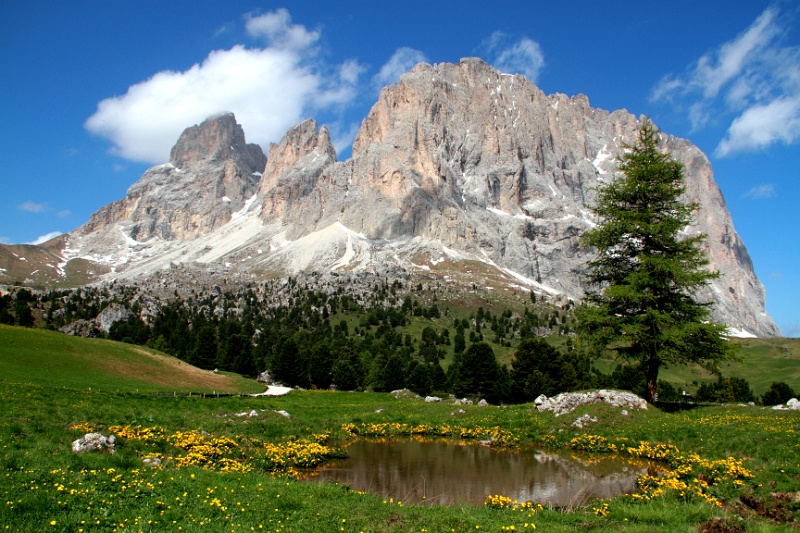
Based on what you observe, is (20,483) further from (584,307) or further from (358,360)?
(358,360)

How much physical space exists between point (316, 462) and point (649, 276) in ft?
76.7

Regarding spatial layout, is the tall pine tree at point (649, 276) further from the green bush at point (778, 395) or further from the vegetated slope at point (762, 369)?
the vegetated slope at point (762, 369)

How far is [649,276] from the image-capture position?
104 feet

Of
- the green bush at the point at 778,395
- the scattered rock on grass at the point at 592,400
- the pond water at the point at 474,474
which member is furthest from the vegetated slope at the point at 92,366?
the green bush at the point at 778,395

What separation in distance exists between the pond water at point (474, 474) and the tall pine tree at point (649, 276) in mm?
11798

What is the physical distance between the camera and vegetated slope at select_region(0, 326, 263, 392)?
47406mm

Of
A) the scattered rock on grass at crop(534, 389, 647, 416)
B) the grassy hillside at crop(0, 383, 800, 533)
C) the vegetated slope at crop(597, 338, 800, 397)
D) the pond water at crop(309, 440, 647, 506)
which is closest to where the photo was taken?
the grassy hillside at crop(0, 383, 800, 533)

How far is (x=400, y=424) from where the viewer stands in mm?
30156

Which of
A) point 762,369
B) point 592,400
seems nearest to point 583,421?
point 592,400

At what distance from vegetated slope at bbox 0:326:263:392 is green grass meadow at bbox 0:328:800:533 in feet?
65.6

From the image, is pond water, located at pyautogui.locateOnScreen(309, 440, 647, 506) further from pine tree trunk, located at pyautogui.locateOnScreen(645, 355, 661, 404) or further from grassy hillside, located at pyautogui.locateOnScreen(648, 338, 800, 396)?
grassy hillside, located at pyautogui.locateOnScreen(648, 338, 800, 396)

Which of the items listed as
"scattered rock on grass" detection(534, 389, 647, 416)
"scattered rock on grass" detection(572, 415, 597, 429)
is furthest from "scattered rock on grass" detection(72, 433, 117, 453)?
"scattered rock on grass" detection(534, 389, 647, 416)

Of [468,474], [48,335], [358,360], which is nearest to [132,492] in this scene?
[468,474]

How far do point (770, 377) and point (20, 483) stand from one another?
518ft
